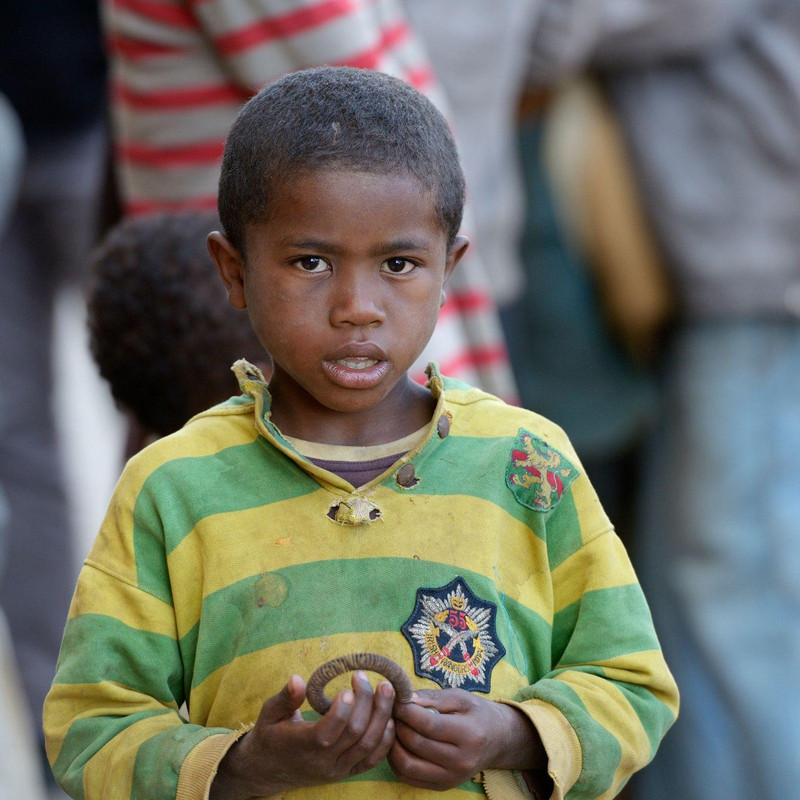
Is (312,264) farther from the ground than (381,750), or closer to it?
farther from the ground

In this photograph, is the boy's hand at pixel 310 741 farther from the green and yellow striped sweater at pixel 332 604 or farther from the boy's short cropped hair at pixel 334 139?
the boy's short cropped hair at pixel 334 139

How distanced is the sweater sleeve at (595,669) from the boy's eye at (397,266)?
0.32 m

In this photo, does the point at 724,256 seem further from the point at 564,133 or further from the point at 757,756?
the point at 757,756

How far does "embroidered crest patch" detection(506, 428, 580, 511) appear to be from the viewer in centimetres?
151

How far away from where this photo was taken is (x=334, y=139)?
142 centimetres

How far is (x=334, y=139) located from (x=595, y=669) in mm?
654

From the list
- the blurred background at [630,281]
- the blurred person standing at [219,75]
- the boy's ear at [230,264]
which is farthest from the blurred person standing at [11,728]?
the boy's ear at [230,264]

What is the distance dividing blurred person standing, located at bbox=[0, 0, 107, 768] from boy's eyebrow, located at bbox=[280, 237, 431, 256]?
7.98 ft

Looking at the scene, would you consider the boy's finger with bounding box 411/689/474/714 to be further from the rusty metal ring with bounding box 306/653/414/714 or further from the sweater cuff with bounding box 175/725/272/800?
the sweater cuff with bounding box 175/725/272/800

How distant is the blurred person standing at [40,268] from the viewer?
3.80 m

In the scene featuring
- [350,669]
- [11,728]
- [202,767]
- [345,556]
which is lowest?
[11,728]

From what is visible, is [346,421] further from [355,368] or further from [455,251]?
[455,251]

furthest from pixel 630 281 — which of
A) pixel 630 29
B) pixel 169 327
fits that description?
pixel 169 327

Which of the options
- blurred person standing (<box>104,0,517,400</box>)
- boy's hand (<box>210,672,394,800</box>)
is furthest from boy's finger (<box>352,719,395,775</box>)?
blurred person standing (<box>104,0,517,400</box>)
